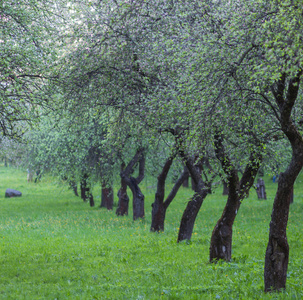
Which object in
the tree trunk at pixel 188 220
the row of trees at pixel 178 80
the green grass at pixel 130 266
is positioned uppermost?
the row of trees at pixel 178 80

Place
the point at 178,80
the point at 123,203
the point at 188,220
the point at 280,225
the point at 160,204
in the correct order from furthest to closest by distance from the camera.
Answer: the point at 123,203
the point at 160,204
the point at 188,220
the point at 178,80
the point at 280,225

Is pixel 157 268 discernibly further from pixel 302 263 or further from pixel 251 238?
pixel 251 238

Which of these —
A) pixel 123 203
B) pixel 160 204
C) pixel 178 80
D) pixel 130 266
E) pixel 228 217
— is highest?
pixel 178 80

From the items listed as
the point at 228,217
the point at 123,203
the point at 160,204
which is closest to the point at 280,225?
the point at 228,217

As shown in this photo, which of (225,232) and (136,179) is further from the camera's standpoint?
(136,179)

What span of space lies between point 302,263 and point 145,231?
10298mm

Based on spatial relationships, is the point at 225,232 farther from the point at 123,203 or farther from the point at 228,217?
Answer: the point at 123,203

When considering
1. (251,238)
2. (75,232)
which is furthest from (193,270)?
(75,232)

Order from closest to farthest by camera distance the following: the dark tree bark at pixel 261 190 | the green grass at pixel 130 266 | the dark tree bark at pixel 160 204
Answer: the green grass at pixel 130 266 < the dark tree bark at pixel 160 204 < the dark tree bark at pixel 261 190

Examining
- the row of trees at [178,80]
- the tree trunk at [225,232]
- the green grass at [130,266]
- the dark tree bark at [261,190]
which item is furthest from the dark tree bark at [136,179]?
the dark tree bark at [261,190]

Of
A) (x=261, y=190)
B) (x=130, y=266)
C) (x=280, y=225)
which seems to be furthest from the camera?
(x=261, y=190)

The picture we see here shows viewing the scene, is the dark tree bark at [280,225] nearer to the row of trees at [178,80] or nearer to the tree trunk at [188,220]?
the row of trees at [178,80]

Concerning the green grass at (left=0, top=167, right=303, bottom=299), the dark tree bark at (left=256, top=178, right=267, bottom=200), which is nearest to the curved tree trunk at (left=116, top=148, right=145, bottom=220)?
the green grass at (left=0, top=167, right=303, bottom=299)

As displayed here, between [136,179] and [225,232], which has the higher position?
[136,179]
